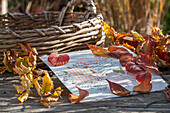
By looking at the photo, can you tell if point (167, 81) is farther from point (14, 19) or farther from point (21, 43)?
point (14, 19)

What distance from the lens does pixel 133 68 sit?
2.04ft

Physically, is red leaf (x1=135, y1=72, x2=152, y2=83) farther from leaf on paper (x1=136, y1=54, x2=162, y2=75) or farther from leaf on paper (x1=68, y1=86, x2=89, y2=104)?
leaf on paper (x1=68, y1=86, x2=89, y2=104)

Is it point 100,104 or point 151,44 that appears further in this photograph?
point 151,44

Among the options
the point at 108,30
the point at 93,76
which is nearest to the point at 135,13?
the point at 108,30

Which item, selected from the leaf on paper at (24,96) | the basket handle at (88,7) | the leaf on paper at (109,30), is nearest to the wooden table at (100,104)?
the leaf on paper at (24,96)

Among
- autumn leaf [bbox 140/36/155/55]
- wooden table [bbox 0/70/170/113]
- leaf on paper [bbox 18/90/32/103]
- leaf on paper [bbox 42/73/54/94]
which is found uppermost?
autumn leaf [bbox 140/36/155/55]

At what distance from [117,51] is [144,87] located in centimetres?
23

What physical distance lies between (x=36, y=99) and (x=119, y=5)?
A: 4.44 feet

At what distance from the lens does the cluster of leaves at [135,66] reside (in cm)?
54

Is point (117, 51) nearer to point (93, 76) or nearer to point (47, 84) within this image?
point (93, 76)

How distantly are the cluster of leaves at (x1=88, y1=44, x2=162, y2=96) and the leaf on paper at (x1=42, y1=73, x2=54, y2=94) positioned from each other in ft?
0.52

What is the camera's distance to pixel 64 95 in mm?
563

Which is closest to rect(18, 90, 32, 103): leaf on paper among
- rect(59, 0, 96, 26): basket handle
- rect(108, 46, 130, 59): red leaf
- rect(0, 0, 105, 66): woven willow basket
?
rect(0, 0, 105, 66): woven willow basket

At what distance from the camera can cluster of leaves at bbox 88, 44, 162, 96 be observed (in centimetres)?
54
